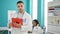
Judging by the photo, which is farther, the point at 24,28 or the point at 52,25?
the point at 52,25

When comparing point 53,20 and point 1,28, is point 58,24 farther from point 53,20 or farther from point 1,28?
point 1,28

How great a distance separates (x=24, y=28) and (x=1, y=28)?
4.18 meters

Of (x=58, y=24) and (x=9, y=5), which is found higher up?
(x=9, y=5)

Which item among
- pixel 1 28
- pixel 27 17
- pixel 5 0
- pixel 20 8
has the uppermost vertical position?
pixel 5 0

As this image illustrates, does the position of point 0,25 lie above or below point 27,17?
below

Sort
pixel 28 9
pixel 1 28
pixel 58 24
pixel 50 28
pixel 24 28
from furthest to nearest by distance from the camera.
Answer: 1. pixel 28 9
2. pixel 1 28
3. pixel 50 28
4. pixel 58 24
5. pixel 24 28

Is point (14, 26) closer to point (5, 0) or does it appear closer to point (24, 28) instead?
point (24, 28)

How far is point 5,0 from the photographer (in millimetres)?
6418

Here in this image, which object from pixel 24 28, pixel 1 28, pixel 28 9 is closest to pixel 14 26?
pixel 24 28

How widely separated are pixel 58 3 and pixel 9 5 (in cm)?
367

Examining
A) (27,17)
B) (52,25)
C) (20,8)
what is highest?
(20,8)

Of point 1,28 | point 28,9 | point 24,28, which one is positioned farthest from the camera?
point 28,9

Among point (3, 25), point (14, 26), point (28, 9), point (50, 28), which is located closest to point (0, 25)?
point (3, 25)

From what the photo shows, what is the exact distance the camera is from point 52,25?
3.31m
